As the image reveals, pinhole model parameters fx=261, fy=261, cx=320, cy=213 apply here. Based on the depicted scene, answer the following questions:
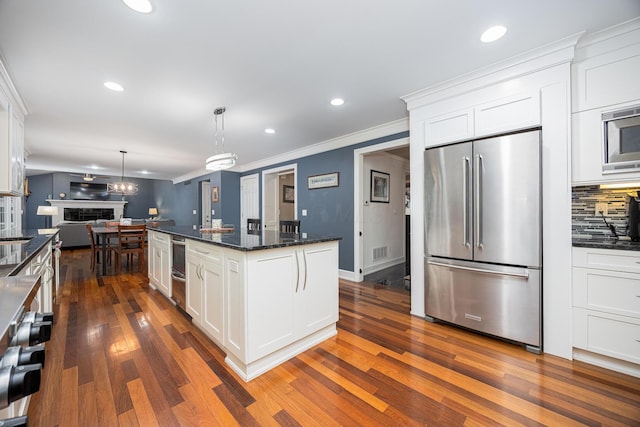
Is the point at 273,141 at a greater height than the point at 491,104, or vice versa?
the point at 273,141

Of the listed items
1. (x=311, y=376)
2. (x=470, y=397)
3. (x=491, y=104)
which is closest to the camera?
(x=470, y=397)

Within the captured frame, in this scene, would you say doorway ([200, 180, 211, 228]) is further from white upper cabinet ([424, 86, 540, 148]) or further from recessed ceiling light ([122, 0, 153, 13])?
white upper cabinet ([424, 86, 540, 148])

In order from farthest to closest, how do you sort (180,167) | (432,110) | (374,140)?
1. (180,167)
2. (374,140)
3. (432,110)

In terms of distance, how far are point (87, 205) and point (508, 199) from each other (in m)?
12.0

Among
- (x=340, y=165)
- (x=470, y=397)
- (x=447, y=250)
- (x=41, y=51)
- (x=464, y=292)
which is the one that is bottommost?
(x=470, y=397)

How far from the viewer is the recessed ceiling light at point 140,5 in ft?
5.19

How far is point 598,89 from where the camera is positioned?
1978mm

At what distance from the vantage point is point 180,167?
729 centimetres

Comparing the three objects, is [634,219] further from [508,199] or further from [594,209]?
[508,199]

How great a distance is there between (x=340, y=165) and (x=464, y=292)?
2780 millimetres

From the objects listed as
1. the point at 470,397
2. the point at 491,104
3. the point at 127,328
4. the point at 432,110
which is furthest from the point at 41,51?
the point at 470,397

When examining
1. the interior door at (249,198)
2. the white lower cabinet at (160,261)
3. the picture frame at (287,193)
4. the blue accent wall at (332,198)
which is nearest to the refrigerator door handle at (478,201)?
the blue accent wall at (332,198)

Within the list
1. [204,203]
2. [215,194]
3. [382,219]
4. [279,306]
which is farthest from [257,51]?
[204,203]

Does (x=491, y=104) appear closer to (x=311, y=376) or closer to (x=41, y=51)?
(x=311, y=376)
